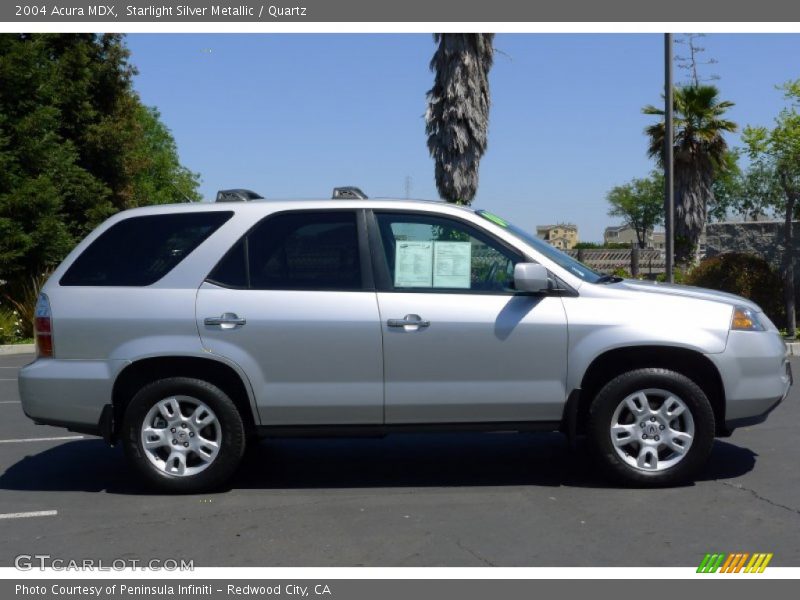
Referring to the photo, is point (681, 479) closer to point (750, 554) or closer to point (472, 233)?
point (750, 554)

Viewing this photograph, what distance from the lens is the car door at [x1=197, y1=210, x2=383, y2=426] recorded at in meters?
6.21

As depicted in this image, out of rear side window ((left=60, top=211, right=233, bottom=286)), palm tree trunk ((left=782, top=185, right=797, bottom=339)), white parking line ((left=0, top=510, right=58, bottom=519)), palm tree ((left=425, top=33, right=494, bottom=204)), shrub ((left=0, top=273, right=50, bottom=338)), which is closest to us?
white parking line ((left=0, top=510, right=58, bottom=519))

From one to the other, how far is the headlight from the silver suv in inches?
0.4

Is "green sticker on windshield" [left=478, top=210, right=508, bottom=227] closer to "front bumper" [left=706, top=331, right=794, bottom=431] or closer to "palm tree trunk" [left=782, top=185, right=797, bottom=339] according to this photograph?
"front bumper" [left=706, top=331, right=794, bottom=431]

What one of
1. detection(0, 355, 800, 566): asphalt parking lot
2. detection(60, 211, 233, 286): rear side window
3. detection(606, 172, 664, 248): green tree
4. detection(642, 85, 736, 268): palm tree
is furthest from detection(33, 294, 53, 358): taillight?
detection(606, 172, 664, 248): green tree

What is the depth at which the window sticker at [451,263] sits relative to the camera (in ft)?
20.7

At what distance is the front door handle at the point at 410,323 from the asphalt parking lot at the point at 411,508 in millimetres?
1110

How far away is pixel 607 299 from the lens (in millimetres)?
6250

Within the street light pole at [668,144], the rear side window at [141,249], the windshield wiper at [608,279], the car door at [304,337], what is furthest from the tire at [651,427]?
the street light pole at [668,144]

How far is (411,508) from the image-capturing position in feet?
19.6

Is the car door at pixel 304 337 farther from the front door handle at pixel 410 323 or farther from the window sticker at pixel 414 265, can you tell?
the window sticker at pixel 414 265

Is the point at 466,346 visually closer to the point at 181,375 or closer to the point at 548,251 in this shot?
the point at 548,251

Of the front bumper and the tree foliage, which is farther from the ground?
the tree foliage

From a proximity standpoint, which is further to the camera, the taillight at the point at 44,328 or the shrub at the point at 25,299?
the shrub at the point at 25,299
